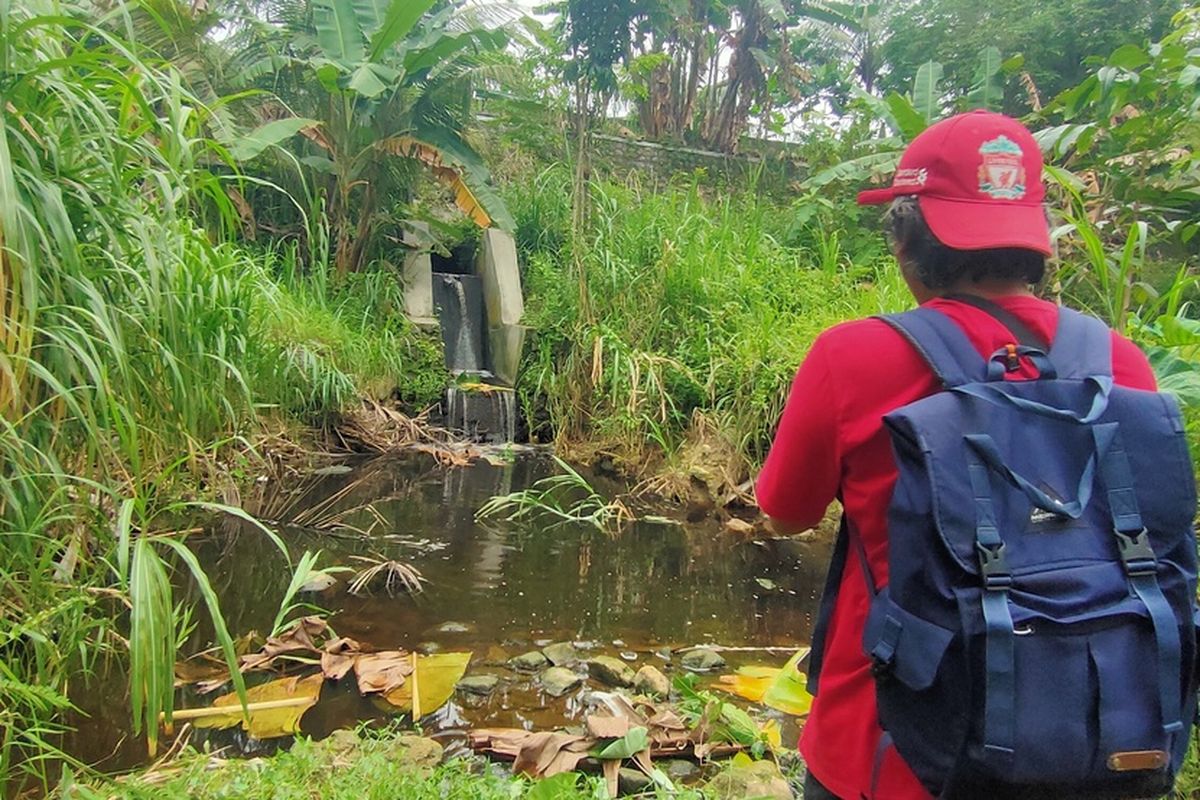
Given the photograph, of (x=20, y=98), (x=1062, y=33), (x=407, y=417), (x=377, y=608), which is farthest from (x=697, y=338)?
(x=1062, y=33)

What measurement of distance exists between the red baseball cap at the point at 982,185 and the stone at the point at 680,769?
1.75 m

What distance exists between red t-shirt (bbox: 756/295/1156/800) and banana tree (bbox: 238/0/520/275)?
23.9 ft

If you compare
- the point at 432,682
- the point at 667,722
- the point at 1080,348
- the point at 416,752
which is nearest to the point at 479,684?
the point at 432,682

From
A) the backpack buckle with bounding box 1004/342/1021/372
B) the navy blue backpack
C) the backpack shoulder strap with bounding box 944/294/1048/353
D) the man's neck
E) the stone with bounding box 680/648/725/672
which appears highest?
the man's neck

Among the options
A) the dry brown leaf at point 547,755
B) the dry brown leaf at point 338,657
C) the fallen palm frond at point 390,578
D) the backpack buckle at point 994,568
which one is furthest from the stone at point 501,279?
the backpack buckle at point 994,568

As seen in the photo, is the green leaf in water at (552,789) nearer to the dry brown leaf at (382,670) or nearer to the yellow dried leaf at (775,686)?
the yellow dried leaf at (775,686)

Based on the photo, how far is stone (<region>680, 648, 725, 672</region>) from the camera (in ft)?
10.0

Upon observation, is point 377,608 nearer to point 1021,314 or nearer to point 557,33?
point 1021,314

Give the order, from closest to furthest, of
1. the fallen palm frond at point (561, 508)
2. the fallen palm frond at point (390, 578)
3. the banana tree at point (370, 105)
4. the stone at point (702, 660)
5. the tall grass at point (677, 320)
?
the stone at point (702, 660)
the fallen palm frond at point (390, 578)
the fallen palm frond at point (561, 508)
the tall grass at point (677, 320)
the banana tree at point (370, 105)

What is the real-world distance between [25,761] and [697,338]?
5.10 metres

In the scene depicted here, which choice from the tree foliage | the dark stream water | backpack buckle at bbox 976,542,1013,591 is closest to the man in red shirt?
backpack buckle at bbox 976,542,1013,591

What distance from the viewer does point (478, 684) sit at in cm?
275

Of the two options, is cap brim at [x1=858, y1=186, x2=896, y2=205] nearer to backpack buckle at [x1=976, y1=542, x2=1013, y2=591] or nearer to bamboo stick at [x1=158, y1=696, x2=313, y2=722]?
backpack buckle at [x1=976, y1=542, x2=1013, y2=591]

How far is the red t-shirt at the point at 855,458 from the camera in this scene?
39.5 inches
